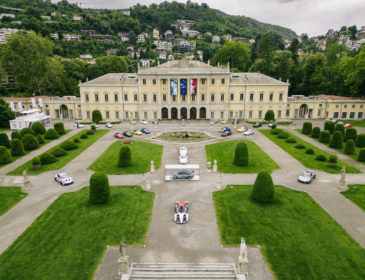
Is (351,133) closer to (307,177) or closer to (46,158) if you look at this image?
(307,177)

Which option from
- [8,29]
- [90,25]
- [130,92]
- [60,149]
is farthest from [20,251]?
[90,25]

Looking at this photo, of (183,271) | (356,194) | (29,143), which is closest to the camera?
(183,271)

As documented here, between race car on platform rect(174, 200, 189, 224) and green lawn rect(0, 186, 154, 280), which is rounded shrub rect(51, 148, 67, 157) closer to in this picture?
green lawn rect(0, 186, 154, 280)

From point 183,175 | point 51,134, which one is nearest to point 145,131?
point 51,134

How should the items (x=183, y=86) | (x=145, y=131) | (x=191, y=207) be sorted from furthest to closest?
(x=183, y=86), (x=145, y=131), (x=191, y=207)

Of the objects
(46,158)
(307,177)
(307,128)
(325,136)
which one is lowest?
(307,177)

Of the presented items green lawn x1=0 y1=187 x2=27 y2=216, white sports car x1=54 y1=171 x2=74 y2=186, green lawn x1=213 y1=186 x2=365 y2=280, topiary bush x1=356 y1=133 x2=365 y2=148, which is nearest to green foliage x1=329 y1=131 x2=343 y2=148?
topiary bush x1=356 y1=133 x2=365 y2=148
